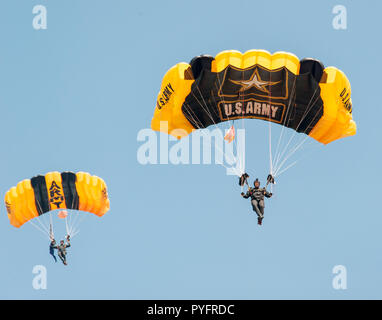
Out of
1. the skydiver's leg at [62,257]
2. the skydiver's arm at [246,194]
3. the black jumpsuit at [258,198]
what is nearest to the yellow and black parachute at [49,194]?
the skydiver's leg at [62,257]

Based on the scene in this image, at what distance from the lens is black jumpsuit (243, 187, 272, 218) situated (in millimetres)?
26641

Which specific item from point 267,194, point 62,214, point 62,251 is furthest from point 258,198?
point 62,214

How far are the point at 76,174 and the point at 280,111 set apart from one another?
895 cm

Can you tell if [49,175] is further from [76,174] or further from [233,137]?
[233,137]

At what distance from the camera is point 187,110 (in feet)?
92.0

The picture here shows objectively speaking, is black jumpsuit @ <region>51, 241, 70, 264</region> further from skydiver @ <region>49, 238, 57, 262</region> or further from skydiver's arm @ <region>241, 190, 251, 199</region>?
skydiver's arm @ <region>241, 190, 251, 199</region>

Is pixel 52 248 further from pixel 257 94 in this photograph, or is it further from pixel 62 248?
pixel 257 94

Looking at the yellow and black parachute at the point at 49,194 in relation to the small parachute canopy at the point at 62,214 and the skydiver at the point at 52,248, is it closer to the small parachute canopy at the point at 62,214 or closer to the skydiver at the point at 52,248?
the small parachute canopy at the point at 62,214

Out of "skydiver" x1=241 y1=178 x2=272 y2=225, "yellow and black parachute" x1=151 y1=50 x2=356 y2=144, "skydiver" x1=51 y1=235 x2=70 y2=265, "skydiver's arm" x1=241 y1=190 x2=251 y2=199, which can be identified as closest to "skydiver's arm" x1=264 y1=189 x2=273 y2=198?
"skydiver" x1=241 y1=178 x2=272 y2=225

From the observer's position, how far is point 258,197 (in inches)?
1049

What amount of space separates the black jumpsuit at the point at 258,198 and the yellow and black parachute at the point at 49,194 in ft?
29.5
